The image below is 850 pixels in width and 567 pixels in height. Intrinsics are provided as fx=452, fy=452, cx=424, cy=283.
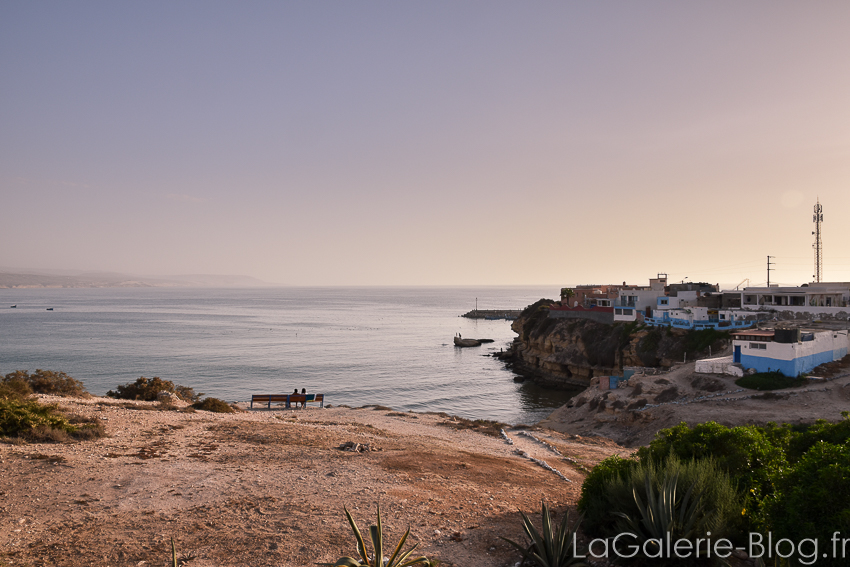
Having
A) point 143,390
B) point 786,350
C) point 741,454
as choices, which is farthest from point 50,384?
point 786,350

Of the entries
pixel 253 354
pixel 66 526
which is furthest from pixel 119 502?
pixel 253 354

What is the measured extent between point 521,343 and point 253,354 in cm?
3674

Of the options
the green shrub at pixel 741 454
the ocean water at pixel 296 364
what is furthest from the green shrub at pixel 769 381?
the green shrub at pixel 741 454

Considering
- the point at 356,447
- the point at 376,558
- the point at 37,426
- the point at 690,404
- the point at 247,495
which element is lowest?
the point at 690,404

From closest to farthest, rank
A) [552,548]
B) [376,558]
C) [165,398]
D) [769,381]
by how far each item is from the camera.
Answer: [376,558], [552,548], [165,398], [769,381]

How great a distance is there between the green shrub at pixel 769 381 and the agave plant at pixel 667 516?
2375 cm

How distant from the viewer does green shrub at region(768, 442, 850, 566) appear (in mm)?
5250

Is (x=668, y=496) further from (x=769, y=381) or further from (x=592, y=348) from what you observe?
(x=592, y=348)

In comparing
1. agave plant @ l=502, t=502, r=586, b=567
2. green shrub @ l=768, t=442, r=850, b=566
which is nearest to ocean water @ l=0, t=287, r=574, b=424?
agave plant @ l=502, t=502, r=586, b=567

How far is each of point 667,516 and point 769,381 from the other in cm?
2487

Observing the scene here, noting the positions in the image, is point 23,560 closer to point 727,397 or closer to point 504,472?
point 504,472

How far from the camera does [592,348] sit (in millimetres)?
49031

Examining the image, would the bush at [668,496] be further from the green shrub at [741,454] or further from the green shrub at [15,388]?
the green shrub at [15,388]

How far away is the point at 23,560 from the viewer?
6.15m
